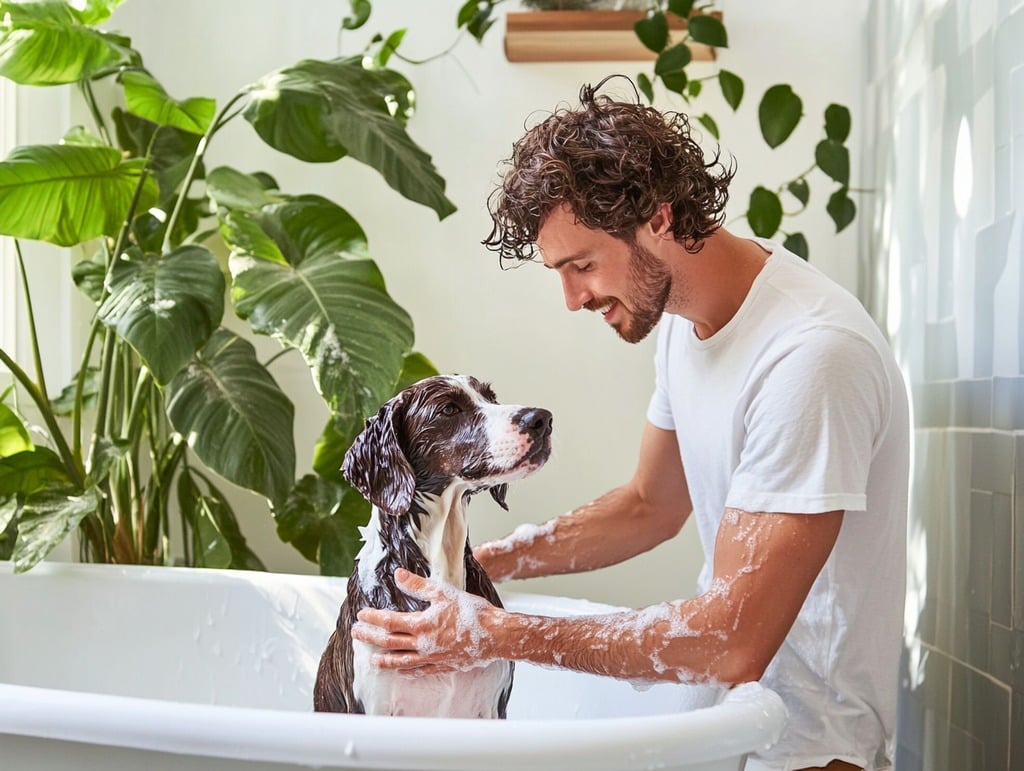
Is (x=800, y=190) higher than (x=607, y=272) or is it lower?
higher

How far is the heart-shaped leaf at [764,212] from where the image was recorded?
2275 millimetres

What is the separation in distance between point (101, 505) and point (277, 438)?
52 centimetres

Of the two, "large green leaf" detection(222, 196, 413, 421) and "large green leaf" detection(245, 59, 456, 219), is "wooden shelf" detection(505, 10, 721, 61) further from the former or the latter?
"large green leaf" detection(222, 196, 413, 421)

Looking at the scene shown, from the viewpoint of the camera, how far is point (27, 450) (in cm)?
202

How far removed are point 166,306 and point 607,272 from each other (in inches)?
30.3

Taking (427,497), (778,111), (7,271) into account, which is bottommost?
(427,497)

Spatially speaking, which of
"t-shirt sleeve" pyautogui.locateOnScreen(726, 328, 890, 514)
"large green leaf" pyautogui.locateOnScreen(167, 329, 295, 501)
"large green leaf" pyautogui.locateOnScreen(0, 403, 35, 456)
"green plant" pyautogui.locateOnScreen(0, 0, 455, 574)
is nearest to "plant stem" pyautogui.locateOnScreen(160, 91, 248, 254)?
"green plant" pyautogui.locateOnScreen(0, 0, 455, 574)

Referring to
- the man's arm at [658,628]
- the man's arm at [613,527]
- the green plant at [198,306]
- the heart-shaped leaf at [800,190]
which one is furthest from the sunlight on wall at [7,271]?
the heart-shaped leaf at [800,190]

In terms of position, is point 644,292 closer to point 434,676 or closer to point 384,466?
point 384,466

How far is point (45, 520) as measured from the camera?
184 centimetres

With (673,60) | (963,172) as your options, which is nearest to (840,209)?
(673,60)

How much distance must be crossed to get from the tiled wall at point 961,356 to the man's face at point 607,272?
501mm

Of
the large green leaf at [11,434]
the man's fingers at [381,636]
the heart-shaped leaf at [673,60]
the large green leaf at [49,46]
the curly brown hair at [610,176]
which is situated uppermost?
the heart-shaped leaf at [673,60]

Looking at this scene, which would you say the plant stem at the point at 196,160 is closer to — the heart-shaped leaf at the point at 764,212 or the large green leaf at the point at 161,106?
the large green leaf at the point at 161,106
